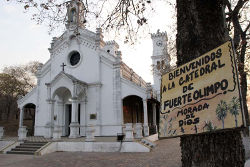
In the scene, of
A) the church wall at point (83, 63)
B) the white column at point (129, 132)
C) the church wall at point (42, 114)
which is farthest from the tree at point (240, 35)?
the church wall at point (42, 114)

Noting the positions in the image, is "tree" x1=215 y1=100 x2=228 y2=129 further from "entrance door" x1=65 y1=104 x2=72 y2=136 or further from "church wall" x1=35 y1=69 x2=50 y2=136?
"church wall" x1=35 y1=69 x2=50 y2=136

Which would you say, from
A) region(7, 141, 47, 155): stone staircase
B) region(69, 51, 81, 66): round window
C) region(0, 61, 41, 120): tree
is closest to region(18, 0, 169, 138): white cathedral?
region(69, 51, 81, 66): round window

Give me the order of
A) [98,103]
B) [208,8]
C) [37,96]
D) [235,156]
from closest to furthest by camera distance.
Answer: [235,156] → [208,8] → [98,103] → [37,96]

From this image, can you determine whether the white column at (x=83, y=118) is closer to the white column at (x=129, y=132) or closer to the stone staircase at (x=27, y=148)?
the stone staircase at (x=27, y=148)

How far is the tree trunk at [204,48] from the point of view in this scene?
8.85 feet

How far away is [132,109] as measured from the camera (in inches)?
882

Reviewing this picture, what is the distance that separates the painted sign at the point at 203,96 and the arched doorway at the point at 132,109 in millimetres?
17421

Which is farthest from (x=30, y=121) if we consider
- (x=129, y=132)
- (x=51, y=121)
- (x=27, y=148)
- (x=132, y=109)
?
(x=129, y=132)

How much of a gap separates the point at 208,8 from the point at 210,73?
137cm

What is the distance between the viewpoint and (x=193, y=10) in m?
3.34

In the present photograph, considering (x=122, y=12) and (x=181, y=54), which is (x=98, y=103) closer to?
(x=122, y=12)

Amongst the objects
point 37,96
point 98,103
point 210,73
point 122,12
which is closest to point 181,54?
point 210,73

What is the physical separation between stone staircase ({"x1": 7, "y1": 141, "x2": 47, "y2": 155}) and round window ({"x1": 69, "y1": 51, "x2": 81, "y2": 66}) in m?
9.09

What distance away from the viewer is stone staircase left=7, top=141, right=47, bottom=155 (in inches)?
548
